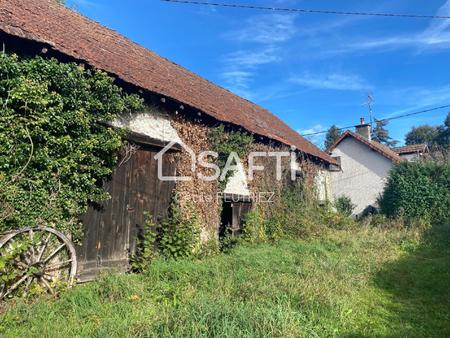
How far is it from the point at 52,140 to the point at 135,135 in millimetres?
1743

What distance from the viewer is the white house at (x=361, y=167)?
21750 millimetres

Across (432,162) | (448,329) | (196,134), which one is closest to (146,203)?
(196,134)

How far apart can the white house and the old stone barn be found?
566 inches

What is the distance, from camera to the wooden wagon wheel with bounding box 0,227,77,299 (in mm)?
4531

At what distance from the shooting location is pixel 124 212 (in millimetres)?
→ 6645

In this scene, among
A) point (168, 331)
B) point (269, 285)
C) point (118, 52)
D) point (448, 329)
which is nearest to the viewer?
point (168, 331)

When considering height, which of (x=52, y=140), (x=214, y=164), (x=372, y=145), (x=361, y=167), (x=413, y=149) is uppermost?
(x=413, y=149)

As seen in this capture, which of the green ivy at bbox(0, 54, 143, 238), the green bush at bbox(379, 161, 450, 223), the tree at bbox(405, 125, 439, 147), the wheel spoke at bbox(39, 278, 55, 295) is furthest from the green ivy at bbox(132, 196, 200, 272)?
the tree at bbox(405, 125, 439, 147)

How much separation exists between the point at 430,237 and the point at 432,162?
6383 mm

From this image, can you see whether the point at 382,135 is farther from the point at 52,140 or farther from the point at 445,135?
the point at 52,140

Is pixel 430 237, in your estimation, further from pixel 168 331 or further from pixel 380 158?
pixel 380 158

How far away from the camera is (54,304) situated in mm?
4426

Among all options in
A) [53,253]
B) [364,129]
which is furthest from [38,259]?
[364,129]

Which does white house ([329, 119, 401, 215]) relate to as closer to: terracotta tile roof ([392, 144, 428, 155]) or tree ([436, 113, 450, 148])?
terracotta tile roof ([392, 144, 428, 155])
